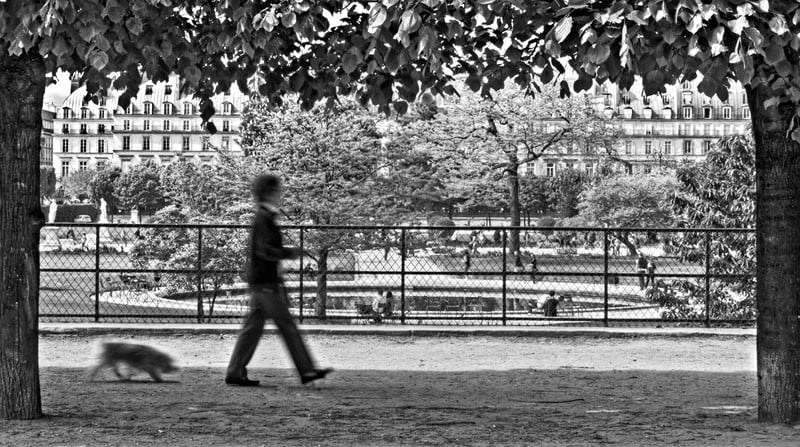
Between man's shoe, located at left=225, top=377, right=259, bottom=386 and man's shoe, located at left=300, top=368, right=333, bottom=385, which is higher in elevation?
man's shoe, located at left=300, top=368, right=333, bottom=385

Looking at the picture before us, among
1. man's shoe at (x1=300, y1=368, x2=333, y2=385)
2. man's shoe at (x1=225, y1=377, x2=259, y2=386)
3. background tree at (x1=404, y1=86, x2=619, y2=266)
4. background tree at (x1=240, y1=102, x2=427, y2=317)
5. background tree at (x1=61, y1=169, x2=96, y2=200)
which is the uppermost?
background tree at (x1=61, y1=169, x2=96, y2=200)

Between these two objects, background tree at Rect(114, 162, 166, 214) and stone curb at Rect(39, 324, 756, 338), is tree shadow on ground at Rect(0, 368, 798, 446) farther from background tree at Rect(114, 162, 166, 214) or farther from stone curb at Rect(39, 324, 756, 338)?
background tree at Rect(114, 162, 166, 214)

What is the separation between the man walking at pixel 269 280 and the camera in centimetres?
920

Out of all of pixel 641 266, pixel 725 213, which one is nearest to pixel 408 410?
pixel 641 266

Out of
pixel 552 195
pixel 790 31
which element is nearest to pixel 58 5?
pixel 790 31

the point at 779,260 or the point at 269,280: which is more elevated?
the point at 779,260

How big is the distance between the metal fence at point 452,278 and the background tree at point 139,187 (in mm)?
121521

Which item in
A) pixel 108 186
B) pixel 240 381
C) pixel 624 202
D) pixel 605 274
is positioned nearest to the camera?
pixel 240 381

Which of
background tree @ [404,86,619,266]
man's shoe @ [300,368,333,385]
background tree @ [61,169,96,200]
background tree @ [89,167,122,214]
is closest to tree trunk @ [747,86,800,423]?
man's shoe @ [300,368,333,385]

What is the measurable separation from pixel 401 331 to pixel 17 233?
737 centimetres

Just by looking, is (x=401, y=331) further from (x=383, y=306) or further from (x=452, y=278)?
(x=383, y=306)

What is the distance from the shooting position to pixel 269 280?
9.32 m

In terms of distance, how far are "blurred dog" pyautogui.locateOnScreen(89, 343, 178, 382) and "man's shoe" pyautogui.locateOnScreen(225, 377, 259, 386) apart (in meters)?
0.74

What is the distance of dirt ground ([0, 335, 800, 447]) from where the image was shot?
24.6 feet
